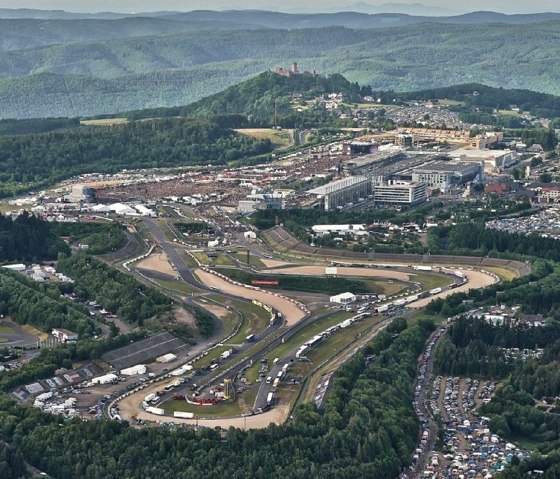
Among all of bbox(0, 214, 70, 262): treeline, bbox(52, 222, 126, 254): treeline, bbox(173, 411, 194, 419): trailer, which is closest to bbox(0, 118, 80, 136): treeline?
bbox(52, 222, 126, 254): treeline

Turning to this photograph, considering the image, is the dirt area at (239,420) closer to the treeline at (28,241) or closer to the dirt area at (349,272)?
the dirt area at (349,272)

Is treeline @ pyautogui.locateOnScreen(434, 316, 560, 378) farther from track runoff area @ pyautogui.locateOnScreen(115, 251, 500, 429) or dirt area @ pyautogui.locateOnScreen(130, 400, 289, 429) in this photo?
dirt area @ pyautogui.locateOnScreen(130, 400, 289, 429)

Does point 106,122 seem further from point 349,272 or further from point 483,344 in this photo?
point 483,344

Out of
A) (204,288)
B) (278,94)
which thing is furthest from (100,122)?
(204,288)

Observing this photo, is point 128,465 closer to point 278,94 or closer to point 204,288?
point 204,288

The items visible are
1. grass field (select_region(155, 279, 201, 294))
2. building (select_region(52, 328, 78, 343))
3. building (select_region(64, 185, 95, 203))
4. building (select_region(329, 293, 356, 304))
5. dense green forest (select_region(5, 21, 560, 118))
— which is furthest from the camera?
dense green forest (select_region(5, 21, 560, 118))
